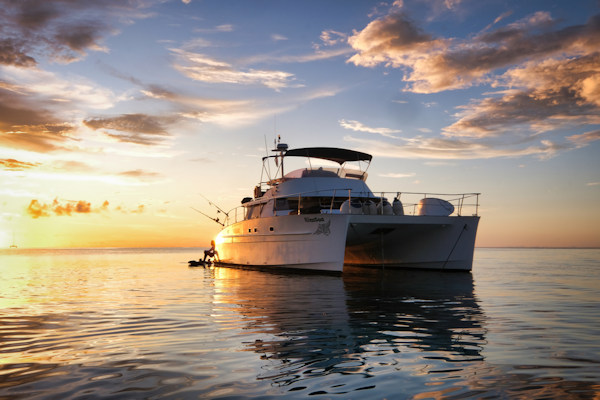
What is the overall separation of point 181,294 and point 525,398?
10.4m

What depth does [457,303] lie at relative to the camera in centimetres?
991

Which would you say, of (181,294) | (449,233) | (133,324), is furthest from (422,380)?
(449,233)

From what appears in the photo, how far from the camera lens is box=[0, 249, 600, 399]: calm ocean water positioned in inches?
153

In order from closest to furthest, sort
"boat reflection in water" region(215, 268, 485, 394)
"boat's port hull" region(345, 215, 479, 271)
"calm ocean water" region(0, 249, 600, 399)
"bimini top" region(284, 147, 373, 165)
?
1. "calm ocean water" region(0, 249, 600, 399)
2. "boat reflection in water" region(215, 268, 485, 394)
3. "boat's port hull" region(345, 215, 479, 271)
4. "bimini top" region(284, 147, 373, 165)

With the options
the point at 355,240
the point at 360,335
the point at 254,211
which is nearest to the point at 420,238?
the point at 355,240

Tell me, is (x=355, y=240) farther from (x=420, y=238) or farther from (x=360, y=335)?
(x=360, y=335)

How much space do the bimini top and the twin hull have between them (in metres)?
4.12

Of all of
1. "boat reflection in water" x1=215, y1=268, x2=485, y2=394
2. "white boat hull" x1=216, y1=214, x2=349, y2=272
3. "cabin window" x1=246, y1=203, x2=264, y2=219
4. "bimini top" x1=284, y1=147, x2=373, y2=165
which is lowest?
"boat reflection in water" x1=215, y1=268, x2=485, y2=394

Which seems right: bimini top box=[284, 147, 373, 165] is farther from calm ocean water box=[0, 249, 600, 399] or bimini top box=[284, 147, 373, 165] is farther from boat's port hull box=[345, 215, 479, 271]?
calm ocean water box=[0, 249, 600, 399]

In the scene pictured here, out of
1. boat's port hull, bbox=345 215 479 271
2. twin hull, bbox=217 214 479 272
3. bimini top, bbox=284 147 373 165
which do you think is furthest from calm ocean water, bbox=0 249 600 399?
bimini top, bbox=284 147 373 165

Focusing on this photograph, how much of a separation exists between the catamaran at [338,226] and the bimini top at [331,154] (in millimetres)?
50

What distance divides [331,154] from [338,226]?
6.98 meters

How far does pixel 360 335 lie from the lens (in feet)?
20.7

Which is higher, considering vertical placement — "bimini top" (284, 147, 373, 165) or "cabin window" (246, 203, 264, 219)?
"bimini top" (284, 147, 373, 165)
